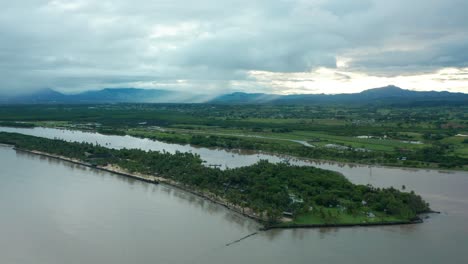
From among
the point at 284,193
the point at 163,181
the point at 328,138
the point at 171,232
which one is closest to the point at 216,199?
the point at 284,193

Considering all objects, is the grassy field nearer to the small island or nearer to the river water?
the small island

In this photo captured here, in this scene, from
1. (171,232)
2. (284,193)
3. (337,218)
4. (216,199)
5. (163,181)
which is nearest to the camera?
(171,232)

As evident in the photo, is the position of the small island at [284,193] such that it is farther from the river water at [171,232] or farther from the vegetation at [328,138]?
the vegetation at [328,138]

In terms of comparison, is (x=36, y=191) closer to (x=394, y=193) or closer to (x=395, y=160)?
(x=394, y=193)

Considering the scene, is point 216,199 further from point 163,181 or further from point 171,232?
point 163,181

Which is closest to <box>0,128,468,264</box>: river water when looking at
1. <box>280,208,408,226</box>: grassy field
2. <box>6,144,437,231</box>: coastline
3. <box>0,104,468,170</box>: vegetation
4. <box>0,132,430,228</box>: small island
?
<box>6,144,437,231</box>: coastline

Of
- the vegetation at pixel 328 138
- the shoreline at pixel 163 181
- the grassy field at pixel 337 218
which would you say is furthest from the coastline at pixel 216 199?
the vegetation at pixel 328 138
